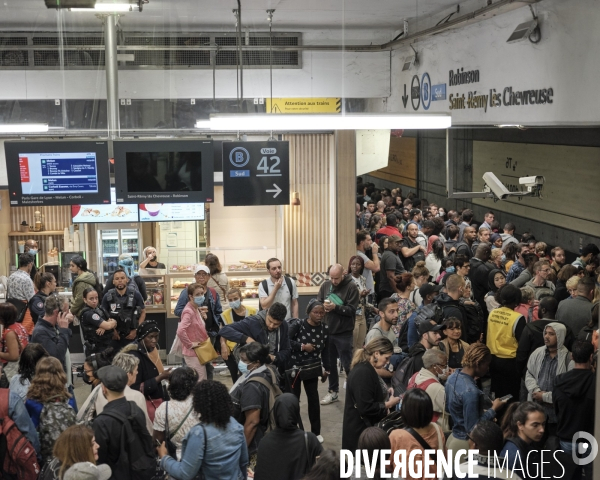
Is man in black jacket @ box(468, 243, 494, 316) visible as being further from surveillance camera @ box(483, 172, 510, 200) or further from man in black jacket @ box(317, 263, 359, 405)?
man in black jacket @ box(317, 263, 359, 405)

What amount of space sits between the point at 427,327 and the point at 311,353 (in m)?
1.23

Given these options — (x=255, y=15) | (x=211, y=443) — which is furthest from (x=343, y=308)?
(x=255, y=15)

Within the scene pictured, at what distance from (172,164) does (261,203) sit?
3.87 ft

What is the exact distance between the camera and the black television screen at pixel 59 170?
841 centimetres

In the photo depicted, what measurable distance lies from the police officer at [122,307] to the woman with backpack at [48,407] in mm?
2831

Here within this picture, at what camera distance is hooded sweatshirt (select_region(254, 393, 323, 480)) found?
4434 mm

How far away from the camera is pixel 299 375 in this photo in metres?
7.00

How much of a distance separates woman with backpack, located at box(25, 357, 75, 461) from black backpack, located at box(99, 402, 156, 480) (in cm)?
54

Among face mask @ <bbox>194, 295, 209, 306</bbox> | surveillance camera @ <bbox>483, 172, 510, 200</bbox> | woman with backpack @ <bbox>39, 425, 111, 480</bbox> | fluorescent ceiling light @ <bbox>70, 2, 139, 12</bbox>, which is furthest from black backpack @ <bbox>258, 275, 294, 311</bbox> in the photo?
woman with backpack @ <bbox>39, 425, 111, 480</bbox>

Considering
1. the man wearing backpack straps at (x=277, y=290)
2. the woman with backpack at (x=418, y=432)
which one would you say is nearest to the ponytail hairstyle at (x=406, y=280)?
the man wearing backpack straps at (x=277, y=290)

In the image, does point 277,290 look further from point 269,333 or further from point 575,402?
point 575,402

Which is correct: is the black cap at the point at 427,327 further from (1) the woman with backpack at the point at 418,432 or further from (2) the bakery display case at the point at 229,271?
(2) the bakery display case at the point at 229,271

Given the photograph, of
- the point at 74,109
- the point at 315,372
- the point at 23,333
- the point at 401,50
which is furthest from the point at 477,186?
the point at 23,333

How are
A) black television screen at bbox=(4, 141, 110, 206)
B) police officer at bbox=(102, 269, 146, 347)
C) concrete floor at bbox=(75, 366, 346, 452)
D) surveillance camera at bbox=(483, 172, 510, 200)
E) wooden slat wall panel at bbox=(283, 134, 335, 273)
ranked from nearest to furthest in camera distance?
concrete floor at bbox=(75, 366, 346, 452), police officer at bbox=(102, 269, 146, 347), black television screen at bbox=(4, 141, 110, 206), surveillance camera at bbox=(483, 172, 510, 200), wooden slat wall panel at bbox=(283, 134, 335, 273)
